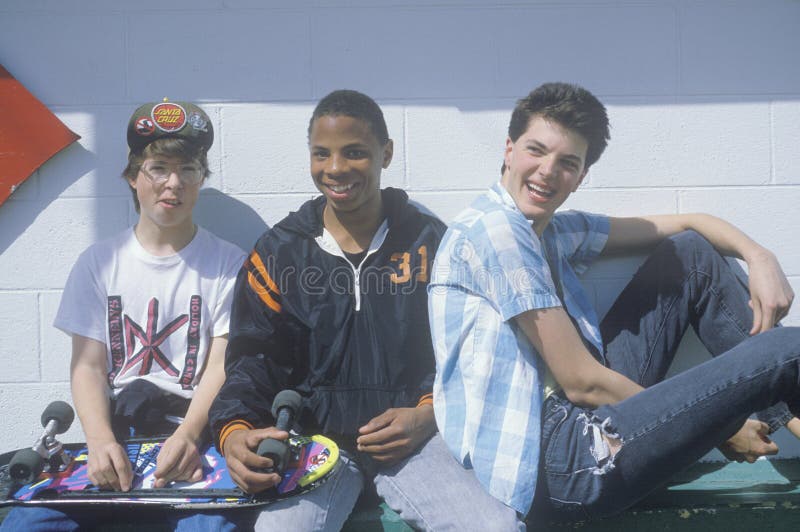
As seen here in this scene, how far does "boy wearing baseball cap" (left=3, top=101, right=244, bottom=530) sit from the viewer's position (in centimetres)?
213

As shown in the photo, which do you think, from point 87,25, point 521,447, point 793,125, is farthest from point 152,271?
point 793,125

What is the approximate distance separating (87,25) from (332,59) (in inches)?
34.2

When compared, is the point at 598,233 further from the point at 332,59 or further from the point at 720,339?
the point at 332,59

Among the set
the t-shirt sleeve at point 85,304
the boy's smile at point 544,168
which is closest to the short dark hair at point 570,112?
the boy's smile at point 544,168

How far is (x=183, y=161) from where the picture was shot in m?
2.19

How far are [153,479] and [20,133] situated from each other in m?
1.32

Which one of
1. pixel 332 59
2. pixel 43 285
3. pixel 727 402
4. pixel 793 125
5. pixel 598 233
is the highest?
pixel 332 59

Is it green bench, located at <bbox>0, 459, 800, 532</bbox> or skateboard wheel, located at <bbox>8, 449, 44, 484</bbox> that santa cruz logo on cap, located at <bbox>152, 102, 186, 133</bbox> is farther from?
green bench, located at <bbox>0, 459, 800, 532</bbox>

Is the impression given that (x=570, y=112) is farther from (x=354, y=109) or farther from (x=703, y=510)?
(x=703, y=510)

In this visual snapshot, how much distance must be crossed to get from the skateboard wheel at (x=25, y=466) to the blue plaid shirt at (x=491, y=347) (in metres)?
1.07

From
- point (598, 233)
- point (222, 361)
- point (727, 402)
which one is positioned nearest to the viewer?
point (727, 402)

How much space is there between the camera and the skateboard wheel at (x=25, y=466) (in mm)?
1802

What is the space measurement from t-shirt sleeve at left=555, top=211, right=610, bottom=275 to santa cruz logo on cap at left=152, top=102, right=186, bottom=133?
4.17 feet

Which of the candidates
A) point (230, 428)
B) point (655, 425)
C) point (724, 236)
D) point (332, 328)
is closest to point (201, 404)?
point (230, 428)
